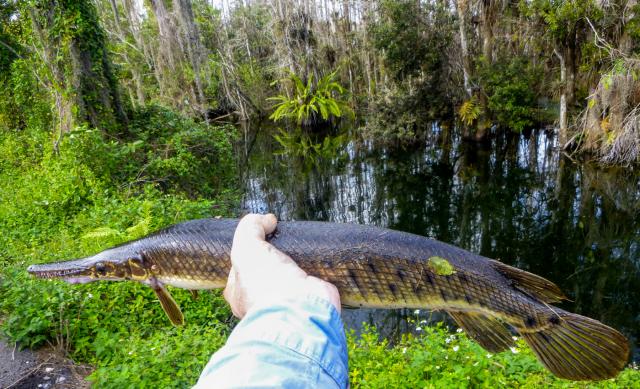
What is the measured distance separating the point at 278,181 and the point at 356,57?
15158 millimetres

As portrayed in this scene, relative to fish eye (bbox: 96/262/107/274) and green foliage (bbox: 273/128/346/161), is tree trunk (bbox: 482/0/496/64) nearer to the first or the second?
green foliage (bbox: 273/128/346/161)

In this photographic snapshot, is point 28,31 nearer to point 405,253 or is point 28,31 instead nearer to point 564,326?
point 405,253

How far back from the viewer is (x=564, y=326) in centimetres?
184

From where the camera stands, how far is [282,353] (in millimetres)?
834

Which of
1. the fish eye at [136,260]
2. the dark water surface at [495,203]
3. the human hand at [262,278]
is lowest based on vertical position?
the dark water surface at [495,203]

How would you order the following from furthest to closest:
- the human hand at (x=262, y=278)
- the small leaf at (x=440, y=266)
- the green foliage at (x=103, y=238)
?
the green foliage at (x=103, y=238) → the small leaf at (x=440, y=266) → the human hand at (x=262, y=278)

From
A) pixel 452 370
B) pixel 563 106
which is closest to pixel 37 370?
pixel 452 370

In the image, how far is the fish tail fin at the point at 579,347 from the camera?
68.5 inches

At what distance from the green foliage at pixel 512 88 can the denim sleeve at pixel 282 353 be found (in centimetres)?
1668

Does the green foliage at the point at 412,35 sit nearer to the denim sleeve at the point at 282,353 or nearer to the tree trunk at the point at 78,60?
the tree trunk at the point at 78,60

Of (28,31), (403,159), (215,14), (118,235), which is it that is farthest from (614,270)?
(215,14)

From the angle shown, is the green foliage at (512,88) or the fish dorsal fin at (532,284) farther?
the green foliage at (512,88)

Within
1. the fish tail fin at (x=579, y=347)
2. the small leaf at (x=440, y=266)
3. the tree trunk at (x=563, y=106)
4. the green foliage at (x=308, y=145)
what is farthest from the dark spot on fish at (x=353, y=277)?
the green foliage at (x=308, y=145)

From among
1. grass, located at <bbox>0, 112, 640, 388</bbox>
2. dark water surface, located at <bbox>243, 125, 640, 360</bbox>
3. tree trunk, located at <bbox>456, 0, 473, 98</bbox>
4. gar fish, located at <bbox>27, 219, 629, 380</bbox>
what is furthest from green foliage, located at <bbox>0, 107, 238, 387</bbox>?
tree trunk, located at <bbox>456, 0, 473, 98</bbox>
